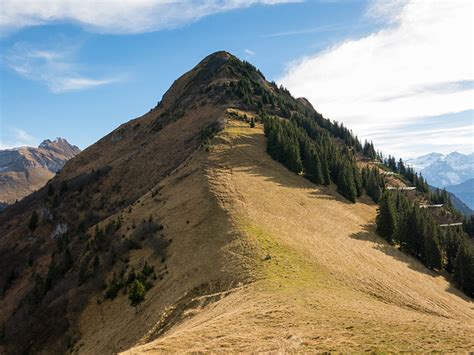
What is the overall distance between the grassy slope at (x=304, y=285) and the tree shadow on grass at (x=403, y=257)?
0.39m

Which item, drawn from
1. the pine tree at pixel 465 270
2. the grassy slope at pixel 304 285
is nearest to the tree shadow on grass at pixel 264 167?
the grassy slope at pixel 304 285

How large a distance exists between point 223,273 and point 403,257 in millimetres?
40847

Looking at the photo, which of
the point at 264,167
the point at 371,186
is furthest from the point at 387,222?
the point at 371,186

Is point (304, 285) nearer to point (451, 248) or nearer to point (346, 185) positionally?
point (451, 248)

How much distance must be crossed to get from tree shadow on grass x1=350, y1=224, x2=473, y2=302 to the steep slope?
0.45 m

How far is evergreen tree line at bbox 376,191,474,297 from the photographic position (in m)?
66.9

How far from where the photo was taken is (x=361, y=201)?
10038 centimetres

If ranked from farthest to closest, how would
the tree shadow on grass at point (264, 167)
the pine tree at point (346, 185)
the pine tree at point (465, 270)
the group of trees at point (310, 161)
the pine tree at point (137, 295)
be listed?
the group of trees at point (310, 161)
the pine tree at point (346, 185)
the tree shadow on grass at point (264, 167)
the pine tree at point (465, 270)
the pine tree at point (137, 295)

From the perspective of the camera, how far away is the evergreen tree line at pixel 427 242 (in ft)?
219

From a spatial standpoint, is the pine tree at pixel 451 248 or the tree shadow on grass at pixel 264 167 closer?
the pine tree at pixel 451 248

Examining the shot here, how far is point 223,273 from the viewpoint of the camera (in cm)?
4319

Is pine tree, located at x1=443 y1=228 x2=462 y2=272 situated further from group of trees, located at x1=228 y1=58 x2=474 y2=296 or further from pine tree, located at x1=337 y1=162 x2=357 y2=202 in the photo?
pine tree, located at x1=337 y1=162 x2=357 y2=202

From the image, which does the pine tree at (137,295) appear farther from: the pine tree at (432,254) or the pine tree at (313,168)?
the pine tree at (313,168)

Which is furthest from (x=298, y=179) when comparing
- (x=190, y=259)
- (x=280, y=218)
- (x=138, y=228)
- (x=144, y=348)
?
(x=144, y=348)
